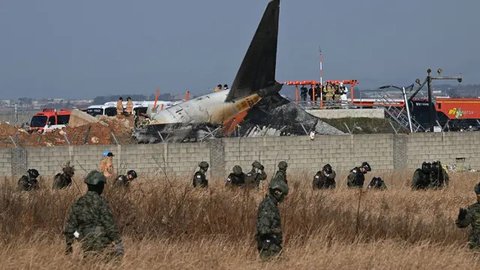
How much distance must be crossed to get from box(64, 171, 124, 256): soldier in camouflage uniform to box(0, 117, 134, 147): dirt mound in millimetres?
25102

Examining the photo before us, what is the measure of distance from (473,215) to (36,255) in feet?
20.6

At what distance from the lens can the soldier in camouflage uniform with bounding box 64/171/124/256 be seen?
13.0 m

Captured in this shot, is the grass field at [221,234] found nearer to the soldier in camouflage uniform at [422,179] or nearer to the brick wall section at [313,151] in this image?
the soldier in camouflage uniform at [422,179]

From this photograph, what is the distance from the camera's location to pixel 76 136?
1596 inches

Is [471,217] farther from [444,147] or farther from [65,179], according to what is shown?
[444,147]

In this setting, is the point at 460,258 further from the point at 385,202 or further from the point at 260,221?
the point at 385,202

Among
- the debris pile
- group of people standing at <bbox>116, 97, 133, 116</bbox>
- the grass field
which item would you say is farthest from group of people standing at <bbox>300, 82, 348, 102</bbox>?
the grass field

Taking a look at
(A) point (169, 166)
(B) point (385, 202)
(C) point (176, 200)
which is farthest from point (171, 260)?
(A) point (169, 166)

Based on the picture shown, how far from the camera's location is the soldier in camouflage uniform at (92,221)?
13.0 metres

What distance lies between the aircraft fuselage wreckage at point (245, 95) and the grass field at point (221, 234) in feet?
67.5

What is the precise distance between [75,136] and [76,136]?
0.13 ft

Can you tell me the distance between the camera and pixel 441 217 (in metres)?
20.6

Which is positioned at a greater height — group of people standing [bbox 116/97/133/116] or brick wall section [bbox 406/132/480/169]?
group of people standing [bbox 116/97/133/116]

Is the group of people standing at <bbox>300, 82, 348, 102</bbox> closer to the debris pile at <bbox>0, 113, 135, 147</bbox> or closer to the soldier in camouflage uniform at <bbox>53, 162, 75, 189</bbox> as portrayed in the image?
the debris pile at <bbox>0, 113, 135, 147</bbox>
